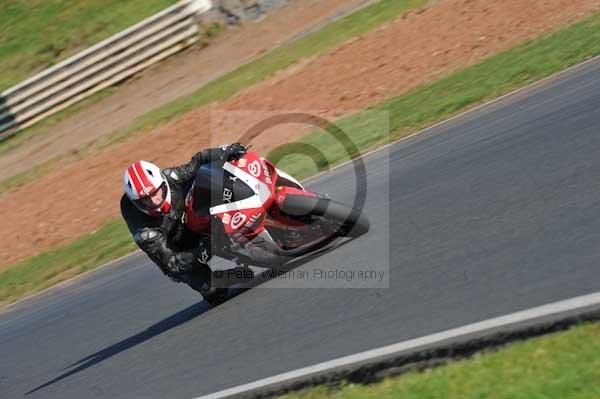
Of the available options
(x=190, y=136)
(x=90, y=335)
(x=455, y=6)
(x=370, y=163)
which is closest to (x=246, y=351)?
(x=90, y=335)

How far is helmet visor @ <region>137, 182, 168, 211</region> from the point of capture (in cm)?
742

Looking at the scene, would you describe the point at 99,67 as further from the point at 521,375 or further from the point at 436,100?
the point at 521,375

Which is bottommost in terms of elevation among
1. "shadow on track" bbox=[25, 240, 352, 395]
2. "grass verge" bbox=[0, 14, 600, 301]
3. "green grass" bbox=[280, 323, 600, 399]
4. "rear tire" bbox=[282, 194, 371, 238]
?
"grass verge" bbox=[0, 14, 600, 301]

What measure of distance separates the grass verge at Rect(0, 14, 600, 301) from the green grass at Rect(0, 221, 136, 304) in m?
0.02

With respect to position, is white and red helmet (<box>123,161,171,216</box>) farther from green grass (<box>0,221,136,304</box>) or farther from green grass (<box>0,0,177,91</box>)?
green grass (<box>0,0,177,91</box>)

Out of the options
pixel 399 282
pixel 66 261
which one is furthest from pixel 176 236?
pixel 66 261

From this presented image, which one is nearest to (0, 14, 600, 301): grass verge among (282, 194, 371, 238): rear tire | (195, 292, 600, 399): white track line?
(282, 194, 371, 238): rear tire

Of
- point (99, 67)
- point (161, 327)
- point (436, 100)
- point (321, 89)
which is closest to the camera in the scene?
point (161, 327)

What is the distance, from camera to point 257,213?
7.47 metres

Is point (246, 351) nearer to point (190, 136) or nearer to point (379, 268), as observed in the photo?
point (379, 268)

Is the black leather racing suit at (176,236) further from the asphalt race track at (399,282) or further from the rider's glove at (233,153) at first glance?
the asphalt race track at (399,282)

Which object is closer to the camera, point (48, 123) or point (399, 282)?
point (399, 282)

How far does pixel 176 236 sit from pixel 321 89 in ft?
24.7

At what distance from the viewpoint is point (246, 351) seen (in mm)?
6730
